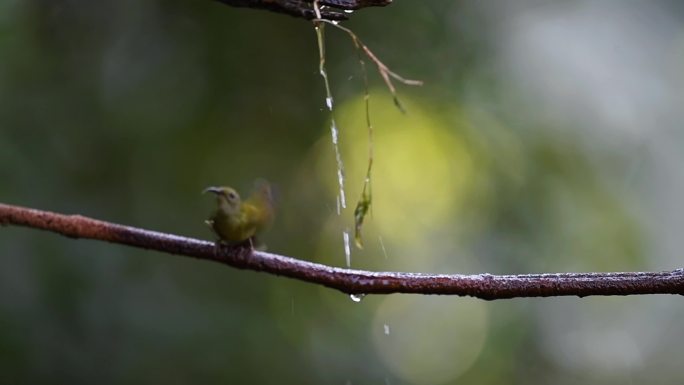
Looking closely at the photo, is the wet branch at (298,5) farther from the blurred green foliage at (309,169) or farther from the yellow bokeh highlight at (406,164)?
the yellow bokeh highlight at (406,164)

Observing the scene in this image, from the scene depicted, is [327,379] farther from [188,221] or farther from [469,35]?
[469,35]

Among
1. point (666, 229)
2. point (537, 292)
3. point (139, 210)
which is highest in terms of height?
point (537, 292)

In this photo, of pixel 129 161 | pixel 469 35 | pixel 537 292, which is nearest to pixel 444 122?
pixel 469 35

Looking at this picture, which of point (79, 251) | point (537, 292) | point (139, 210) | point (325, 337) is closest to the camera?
point (537, 292)

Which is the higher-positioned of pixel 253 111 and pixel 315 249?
pixel 253 111

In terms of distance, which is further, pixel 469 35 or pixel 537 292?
pixel 469 35

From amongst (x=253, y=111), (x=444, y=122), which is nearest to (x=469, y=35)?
(x=444, y=122)

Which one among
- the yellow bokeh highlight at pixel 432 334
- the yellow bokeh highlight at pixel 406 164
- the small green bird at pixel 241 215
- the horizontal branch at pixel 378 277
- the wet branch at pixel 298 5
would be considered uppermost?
the wet branch at pixel 298 5

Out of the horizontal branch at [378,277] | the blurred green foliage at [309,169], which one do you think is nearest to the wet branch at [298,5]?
the horizontal branch at [378,277]

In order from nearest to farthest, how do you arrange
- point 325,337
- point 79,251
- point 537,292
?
1. point 537,292
2. point 79,251
3. point 325,337
